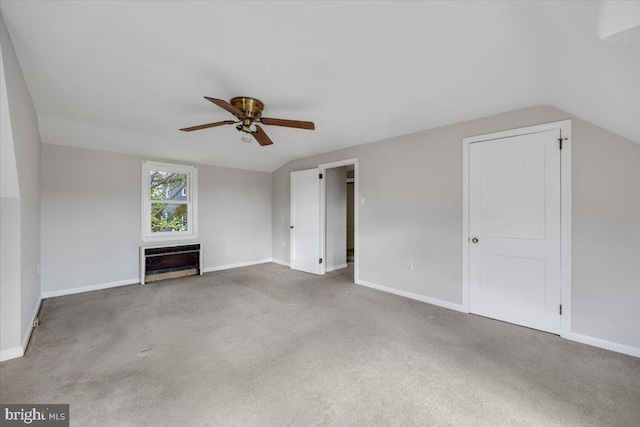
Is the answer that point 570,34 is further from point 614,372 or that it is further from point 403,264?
point 403,264

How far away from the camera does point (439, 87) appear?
2.51 metres

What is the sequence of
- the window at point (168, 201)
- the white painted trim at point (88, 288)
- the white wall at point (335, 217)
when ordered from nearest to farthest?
the white painted trim at point (88, 288), the window at point (168, 201), the white wall at point (335, 217)

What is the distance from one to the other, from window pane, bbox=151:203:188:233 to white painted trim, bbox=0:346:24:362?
2.67 m

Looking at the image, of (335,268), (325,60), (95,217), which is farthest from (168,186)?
(325,60)

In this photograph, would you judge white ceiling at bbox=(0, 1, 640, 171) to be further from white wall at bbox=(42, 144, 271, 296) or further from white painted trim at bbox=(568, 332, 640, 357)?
white painted trim at bbox=(568, 332, 640, 357)

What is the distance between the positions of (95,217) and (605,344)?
644cm

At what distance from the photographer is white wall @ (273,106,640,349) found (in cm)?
233

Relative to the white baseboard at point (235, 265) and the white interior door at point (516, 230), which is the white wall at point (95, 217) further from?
the white interior door at point (516, 230)

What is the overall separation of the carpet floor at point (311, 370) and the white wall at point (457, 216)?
1.28 feet

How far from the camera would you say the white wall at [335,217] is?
5.22 meters

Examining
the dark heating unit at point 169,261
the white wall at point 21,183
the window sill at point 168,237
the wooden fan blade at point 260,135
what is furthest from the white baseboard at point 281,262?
the white wall at point 21,183

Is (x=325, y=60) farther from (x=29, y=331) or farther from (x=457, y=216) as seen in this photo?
(x=29, y=331)

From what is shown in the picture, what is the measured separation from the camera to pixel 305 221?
5.25m

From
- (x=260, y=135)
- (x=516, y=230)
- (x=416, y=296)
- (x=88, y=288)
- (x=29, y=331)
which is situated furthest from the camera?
A: (x=88, y=288)
